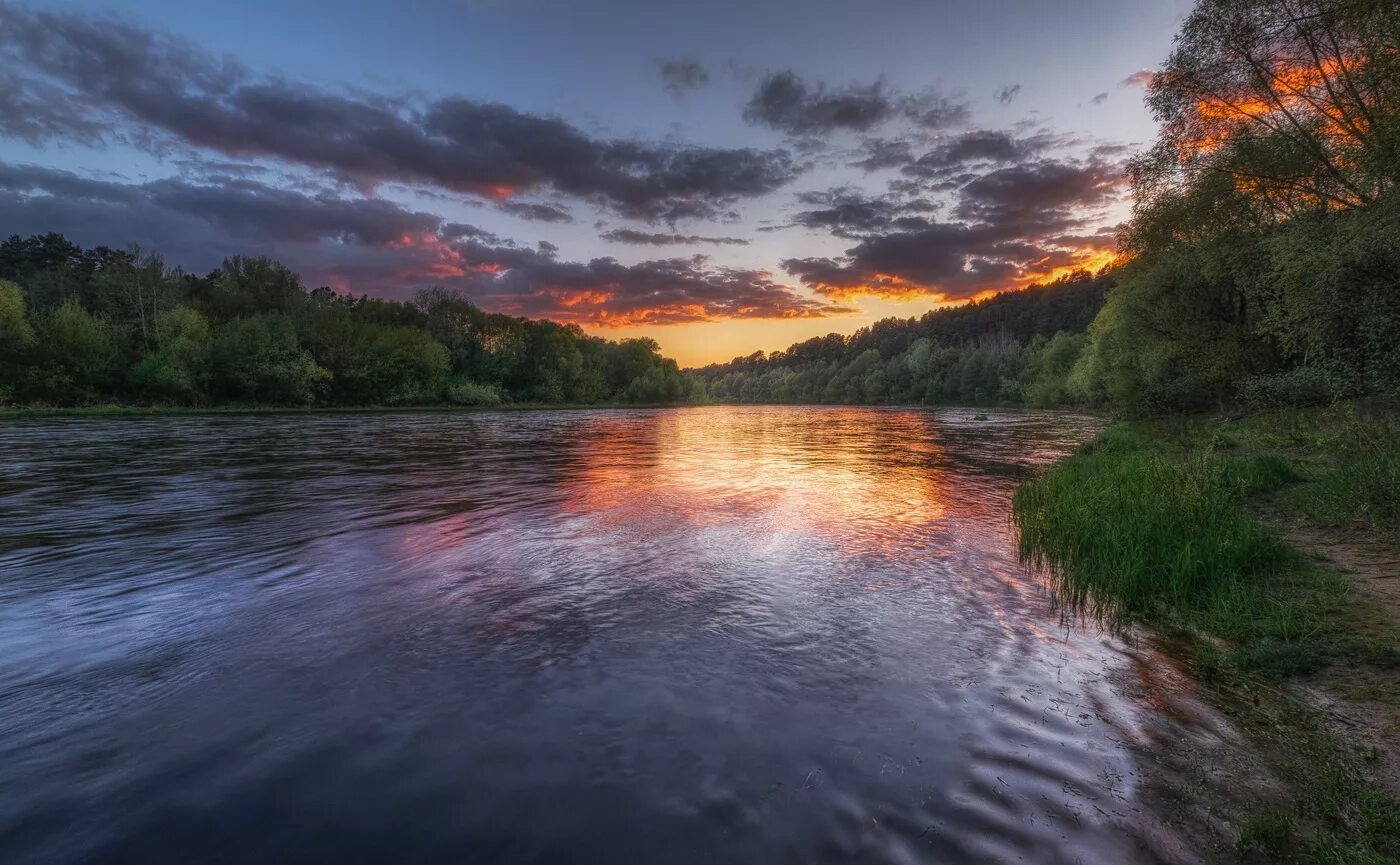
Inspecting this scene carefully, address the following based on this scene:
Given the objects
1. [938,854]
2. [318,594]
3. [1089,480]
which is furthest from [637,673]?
[1089,480]

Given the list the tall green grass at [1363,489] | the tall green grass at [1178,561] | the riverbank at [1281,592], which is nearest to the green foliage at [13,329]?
the riverbank at [1281,592]

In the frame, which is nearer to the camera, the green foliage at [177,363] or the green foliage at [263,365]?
the green foliage at [177,363]

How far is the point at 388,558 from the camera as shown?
11.4 meters

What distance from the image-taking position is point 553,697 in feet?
20.1

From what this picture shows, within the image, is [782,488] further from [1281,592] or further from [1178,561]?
[1281,592]

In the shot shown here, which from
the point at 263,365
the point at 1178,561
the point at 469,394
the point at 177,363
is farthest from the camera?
the point at 469,394

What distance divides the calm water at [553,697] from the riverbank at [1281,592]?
81 centimetres

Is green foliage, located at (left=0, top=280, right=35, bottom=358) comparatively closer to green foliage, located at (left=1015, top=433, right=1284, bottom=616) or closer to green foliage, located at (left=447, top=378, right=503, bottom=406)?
green foliage, located at (left=447, top=378, right=503, bottom=406)

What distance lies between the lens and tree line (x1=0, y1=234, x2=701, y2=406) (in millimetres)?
65812

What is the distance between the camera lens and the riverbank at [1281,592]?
417 centimetres

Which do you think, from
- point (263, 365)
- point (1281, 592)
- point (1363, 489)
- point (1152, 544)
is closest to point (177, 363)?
point (263, 365)

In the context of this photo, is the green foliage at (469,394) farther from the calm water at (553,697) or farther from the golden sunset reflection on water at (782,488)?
the calm water at (553,697)

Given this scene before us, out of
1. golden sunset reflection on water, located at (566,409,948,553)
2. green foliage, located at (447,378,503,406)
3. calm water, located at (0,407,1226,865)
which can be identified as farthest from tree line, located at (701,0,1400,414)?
green foliage, located at (447,378,503,406)

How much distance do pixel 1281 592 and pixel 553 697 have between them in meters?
9.43
